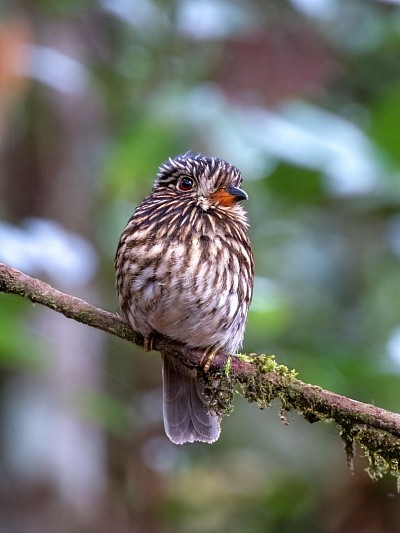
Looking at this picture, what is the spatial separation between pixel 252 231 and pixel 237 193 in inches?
63.7

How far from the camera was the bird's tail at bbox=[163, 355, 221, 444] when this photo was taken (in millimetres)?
2857

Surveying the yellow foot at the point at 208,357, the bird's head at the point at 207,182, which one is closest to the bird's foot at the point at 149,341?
the yellow foot at the point at 208,357

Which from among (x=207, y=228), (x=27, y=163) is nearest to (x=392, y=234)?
(x=207, y=228)

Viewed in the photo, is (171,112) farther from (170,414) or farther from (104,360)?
(104,360)

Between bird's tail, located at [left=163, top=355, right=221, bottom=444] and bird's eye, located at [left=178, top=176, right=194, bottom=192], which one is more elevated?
bird's eye, located at [left=178, top=176, right=194, bottom=192]

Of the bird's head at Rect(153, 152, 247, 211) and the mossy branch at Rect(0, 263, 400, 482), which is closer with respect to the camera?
the mossy branch at Rect(0, 263, 400, 482)

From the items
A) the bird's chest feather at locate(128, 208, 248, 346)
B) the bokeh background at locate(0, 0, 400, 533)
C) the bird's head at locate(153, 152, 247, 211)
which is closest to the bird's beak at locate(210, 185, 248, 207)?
the bird's head at locate(153, 152, 247, 211)

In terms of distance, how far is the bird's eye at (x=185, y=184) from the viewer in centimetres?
294

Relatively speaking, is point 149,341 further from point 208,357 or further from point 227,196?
point 227,196

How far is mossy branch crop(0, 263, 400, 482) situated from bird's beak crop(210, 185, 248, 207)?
1.71ft

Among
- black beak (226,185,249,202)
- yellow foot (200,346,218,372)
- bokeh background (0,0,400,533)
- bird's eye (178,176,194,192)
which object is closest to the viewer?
yellow foot (200,346,218,372)

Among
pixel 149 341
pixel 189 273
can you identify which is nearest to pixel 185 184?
pixel 189 273

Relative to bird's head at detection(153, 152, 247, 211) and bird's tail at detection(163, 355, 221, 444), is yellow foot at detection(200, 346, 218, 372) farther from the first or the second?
bird's head at detection(153, 152, 247, 211)

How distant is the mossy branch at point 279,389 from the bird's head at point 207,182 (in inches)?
20.5
